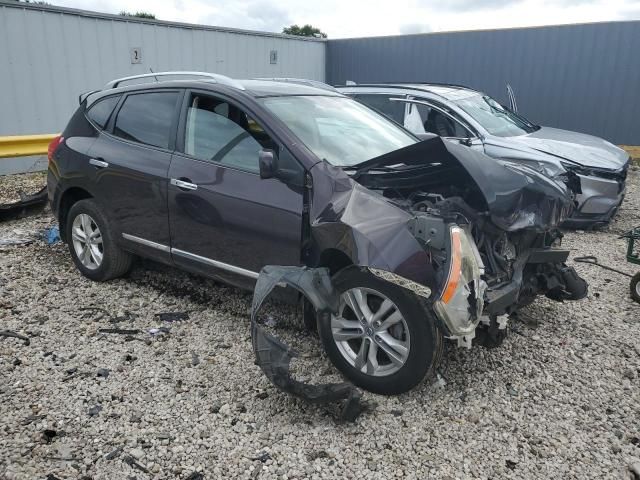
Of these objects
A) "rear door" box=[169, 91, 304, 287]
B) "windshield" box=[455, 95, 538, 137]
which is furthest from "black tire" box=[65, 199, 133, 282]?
"windshield" box=[455, 95, 538, 137]

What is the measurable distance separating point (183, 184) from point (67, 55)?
7141 mm

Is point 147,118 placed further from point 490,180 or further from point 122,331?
point 490,180

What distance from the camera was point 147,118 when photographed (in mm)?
3871

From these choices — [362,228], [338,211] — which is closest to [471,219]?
[362,228]

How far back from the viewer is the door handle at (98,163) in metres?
3.99

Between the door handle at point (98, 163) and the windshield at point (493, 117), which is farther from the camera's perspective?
the windshield at point (493, 117)

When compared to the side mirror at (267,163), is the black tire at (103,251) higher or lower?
lower

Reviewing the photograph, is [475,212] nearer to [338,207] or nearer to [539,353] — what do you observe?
[338,207]

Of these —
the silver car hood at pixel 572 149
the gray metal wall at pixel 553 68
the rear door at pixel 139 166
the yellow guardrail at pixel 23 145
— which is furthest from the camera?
the gray metal wall at pixel 553 68

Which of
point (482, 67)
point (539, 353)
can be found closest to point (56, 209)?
point (539, 353)

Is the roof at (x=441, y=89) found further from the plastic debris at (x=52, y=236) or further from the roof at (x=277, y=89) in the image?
the plastic debris at (x=52, y=236)

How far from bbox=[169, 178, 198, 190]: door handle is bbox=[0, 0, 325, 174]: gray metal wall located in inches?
260

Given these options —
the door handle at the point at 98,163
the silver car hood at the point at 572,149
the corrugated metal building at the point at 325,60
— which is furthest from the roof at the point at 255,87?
the corrugated metal building at the point at 325,60

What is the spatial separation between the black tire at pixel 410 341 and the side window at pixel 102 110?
8.46 ft
